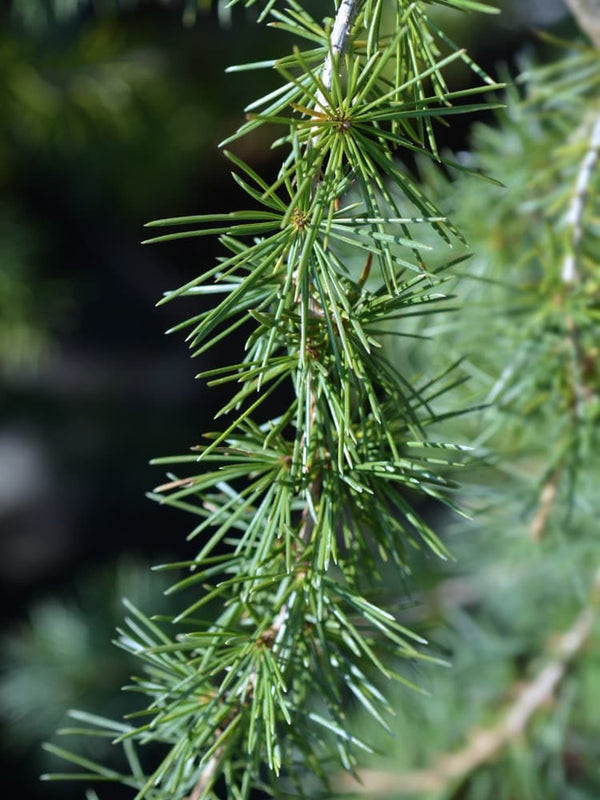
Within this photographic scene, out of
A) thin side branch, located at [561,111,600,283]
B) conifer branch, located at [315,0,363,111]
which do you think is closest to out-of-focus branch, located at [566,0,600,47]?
thin side branch, located at [561,111,600,283]

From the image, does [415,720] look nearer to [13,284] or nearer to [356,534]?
[356,534]

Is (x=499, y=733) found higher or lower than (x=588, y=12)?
lower

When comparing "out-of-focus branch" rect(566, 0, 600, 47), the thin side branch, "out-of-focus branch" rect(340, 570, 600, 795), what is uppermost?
"out-of-focus branch" rect(566, 0, 600, 47)

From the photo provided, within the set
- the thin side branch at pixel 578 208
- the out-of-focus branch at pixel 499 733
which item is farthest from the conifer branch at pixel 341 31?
the out-of-focus branch at pixel 499 733

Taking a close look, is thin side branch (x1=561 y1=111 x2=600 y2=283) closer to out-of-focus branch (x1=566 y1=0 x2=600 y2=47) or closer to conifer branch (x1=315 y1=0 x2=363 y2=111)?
out-of-focus branch (x1=566 y1=0 x2=600 y2=47)

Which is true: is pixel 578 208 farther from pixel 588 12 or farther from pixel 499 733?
pixel 499 733

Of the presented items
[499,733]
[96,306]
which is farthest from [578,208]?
[96,306]
